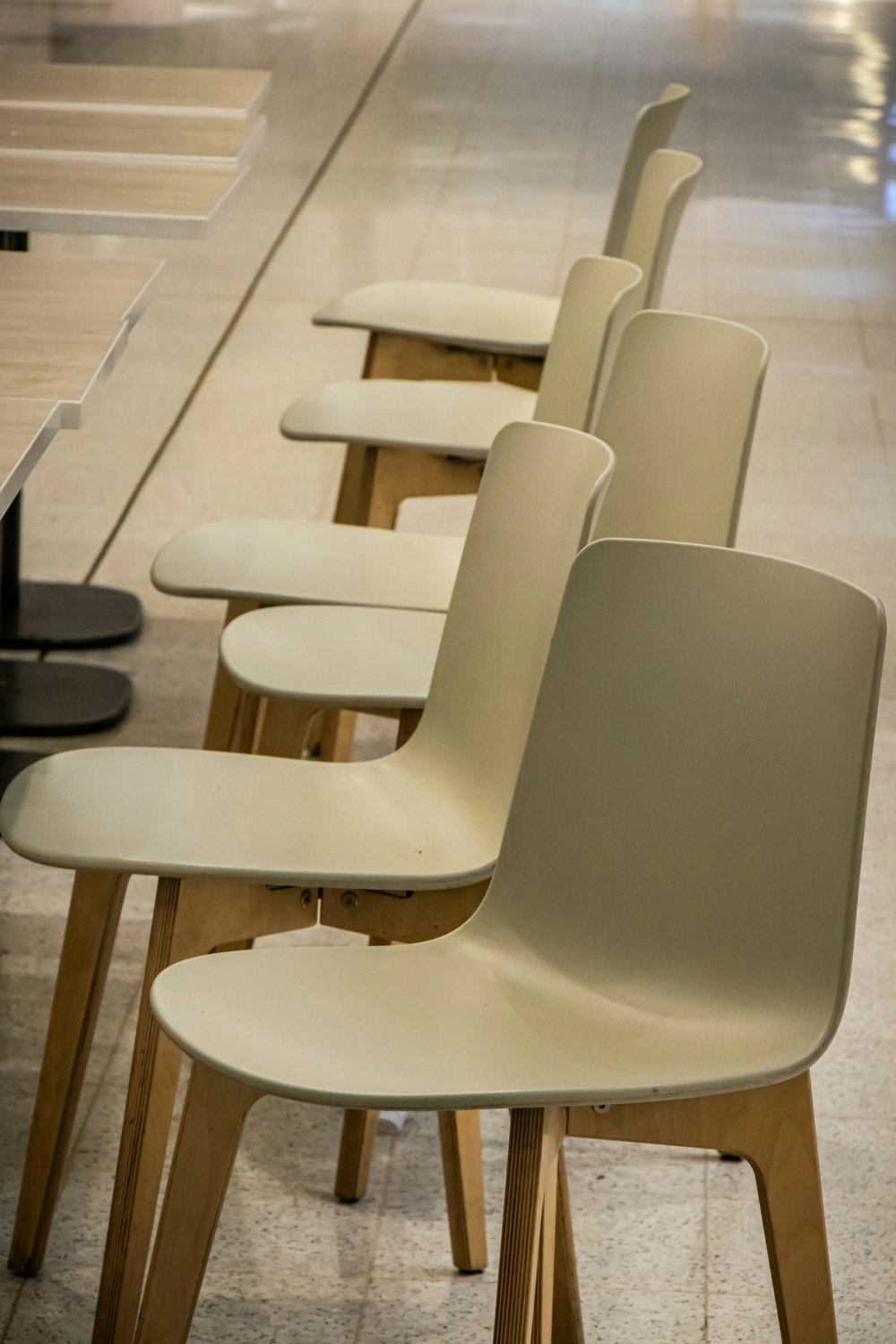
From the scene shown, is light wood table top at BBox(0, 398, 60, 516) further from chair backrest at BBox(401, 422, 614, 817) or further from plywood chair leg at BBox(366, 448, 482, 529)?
plywood chair leg at BBox(366, 448, 482, 529)

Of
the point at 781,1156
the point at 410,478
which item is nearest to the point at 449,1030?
the point at 781,1156

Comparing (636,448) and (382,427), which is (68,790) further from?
(382,427)

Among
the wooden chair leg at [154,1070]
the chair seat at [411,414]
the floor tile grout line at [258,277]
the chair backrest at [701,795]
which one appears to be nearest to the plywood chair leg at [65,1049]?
the wooden chair leg at [154,1070]

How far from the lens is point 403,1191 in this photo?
2.10m

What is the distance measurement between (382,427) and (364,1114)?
3.91 feet

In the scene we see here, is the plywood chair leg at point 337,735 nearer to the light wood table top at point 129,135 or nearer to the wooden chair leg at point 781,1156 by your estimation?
the light wood table top at point 129,135

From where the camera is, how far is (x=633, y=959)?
1.58 metres

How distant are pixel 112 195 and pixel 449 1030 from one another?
1.77 meters

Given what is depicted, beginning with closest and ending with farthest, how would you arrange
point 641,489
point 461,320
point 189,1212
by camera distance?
1. point 189,1212
2. point 641,489
3. point 461,320

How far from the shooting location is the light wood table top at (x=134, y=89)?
11.4ft

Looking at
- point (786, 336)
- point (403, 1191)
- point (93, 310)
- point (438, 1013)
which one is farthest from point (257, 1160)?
point (786, 336)

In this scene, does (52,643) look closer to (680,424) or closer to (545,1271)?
(680,424)

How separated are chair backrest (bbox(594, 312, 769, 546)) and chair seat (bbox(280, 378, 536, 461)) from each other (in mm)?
549

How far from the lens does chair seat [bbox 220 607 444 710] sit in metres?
2.01
